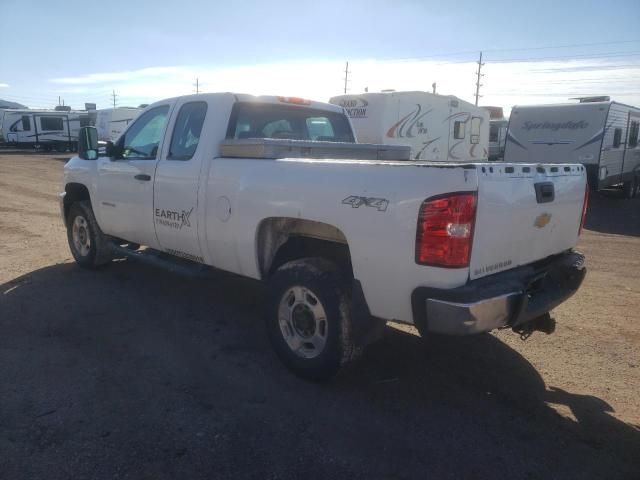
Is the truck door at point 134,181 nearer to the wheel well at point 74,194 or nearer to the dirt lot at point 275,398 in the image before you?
the wheel well at point 74,194

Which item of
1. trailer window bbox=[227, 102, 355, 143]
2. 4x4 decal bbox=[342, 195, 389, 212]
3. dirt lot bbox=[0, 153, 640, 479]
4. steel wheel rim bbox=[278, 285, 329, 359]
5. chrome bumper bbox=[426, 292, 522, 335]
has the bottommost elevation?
dirt lot bbox=[0, 153, 640, 479]

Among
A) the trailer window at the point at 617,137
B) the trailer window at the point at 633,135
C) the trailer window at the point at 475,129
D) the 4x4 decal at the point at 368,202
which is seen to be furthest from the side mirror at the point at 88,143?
the trailer window at the point at 633,135

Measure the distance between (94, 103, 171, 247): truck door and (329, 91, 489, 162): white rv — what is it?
979cm

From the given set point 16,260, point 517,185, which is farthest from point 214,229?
point 16,260

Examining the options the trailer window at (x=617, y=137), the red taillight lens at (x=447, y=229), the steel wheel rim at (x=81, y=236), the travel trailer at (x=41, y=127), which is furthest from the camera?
the travel trailer at (x=41, y=127)

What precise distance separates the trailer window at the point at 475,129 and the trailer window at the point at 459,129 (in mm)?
641

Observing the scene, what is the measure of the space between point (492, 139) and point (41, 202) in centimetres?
2266

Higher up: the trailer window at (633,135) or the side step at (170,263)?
the trailer window at (633,135)

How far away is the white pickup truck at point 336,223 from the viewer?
2.90 metres

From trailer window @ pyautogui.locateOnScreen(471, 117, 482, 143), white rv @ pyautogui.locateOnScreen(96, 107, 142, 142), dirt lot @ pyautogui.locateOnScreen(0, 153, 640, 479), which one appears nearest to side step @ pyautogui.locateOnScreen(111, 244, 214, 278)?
dirt lot @ pyautogui.locateOnScreen(0, 153, 640, 479)

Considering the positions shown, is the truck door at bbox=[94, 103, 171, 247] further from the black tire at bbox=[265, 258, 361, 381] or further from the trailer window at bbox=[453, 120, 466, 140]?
the trailer window at bbox=[453, 120, 466, 140]

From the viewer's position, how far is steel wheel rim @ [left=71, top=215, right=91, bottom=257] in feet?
21.1

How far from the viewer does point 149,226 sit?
515 centimetres

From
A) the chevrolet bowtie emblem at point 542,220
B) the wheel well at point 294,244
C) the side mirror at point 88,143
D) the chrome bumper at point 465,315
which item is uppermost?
the side mirror at point 88,143
